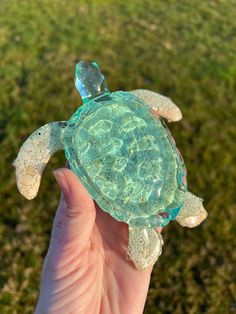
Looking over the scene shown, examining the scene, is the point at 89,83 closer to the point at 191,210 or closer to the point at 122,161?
the point at 122,161

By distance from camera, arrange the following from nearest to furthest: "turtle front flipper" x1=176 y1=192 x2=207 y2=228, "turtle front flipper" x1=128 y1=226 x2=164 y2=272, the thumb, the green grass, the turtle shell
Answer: the thumb → the turtle shell → "turtle front flipper" x1=128 y1=226 x2=164 y2=272 → "turtle front flipper" x1=176 y1=192 x2=207 y2=228 → the green grass

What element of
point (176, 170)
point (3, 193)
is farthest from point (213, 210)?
point (3, 193)

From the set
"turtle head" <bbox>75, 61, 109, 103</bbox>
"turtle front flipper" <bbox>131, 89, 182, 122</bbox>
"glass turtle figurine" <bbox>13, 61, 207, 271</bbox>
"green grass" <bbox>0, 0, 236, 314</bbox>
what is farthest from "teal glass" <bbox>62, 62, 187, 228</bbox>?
"green grass" <bbox>0, 0, 236, 314</bbox>

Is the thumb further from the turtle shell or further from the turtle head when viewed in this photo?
the turtle head

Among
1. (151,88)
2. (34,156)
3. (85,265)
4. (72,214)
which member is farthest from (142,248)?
(151,88)

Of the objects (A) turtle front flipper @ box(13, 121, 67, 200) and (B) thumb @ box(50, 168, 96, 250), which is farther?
(A) turtle front flipper @ box(13, 121, 67, 200)

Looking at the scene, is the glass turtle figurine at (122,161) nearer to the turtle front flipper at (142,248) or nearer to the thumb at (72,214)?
the turtle front flipper at (142,248)
